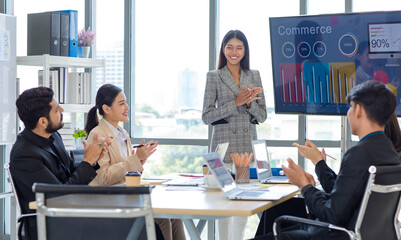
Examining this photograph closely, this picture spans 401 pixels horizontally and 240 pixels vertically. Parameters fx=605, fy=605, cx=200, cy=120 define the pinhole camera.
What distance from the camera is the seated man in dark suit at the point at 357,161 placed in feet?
8.68

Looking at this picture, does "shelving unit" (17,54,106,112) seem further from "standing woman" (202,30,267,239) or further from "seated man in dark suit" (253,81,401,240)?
"seated man in dark suit" (253,81,401,240)

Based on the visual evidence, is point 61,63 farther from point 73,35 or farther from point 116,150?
point 116,150

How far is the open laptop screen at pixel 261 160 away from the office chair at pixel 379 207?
1.04m

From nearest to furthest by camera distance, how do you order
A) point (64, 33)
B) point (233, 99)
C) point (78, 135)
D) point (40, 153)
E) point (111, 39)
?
1. point (40, 153)
2. point (233, 99)
3. point (78, 135)
4. point (64, 33)
5. point (111, 39)

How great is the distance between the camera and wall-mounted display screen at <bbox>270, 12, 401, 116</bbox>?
13.6 feet

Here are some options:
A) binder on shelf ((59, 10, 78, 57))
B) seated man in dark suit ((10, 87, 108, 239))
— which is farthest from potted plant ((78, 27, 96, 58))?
seated man in dark suit ((10, 87, 108, 239))

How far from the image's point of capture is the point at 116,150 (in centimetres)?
380

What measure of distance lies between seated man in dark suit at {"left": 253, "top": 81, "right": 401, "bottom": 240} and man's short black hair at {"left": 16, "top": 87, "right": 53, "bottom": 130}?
150 centimetres

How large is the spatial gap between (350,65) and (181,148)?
6.84 feet

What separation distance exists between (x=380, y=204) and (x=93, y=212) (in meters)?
1.24

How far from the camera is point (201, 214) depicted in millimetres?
2670

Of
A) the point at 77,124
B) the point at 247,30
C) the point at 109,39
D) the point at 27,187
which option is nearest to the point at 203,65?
the point at 247,30

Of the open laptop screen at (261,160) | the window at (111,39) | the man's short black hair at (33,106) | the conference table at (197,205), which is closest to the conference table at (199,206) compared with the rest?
the conference table at (197,205)

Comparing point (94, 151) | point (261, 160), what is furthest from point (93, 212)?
point (261, 160)
